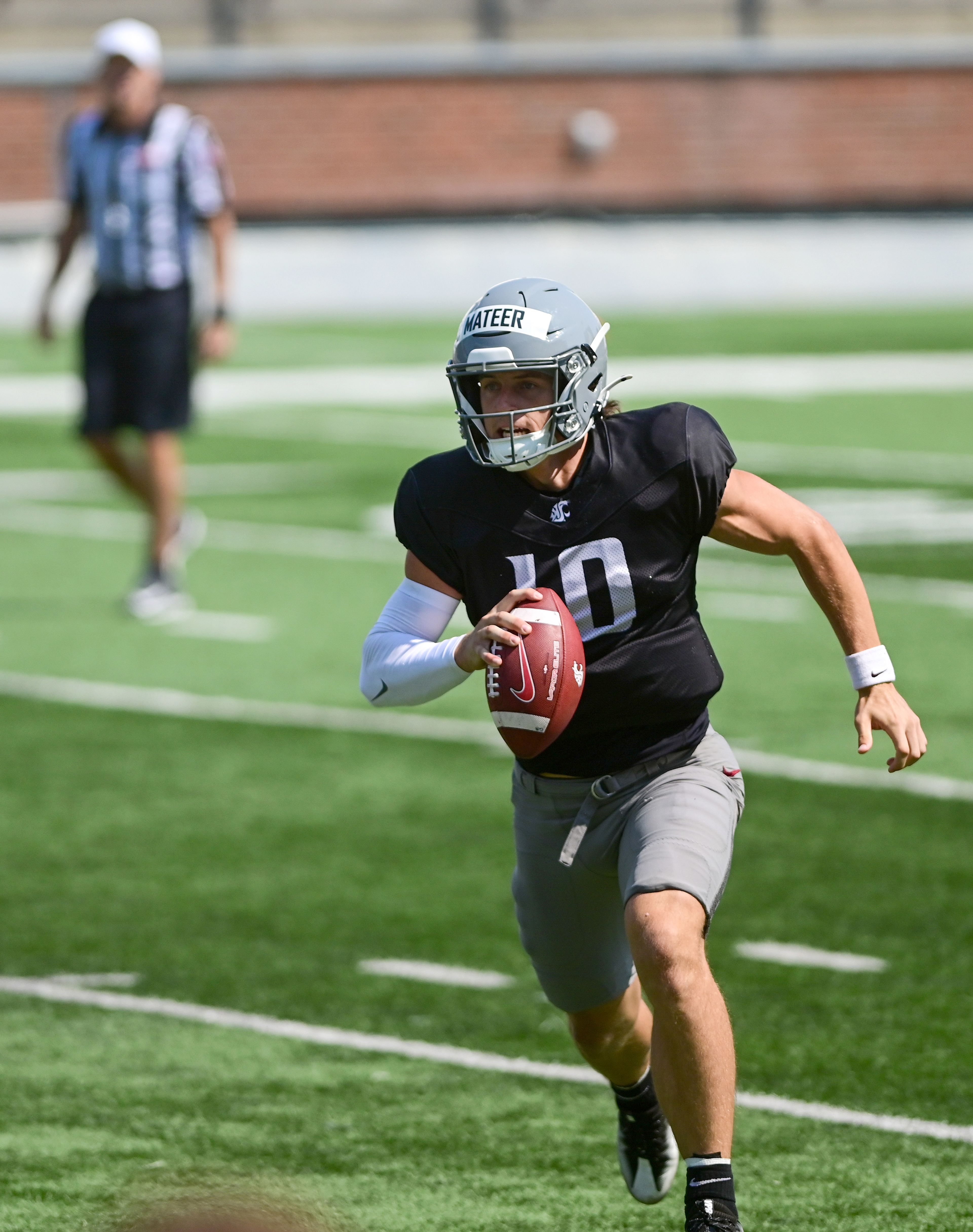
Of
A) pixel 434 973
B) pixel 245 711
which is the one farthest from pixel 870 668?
pixel 245 711

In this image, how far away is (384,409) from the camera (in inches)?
798

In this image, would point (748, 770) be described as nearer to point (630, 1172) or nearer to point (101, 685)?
point (101, 685)

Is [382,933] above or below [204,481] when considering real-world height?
above

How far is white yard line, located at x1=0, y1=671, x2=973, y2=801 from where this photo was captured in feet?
27.9

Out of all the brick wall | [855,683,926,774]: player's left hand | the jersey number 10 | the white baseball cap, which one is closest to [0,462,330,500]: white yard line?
the white baseball cap

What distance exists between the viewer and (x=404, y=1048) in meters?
5.73

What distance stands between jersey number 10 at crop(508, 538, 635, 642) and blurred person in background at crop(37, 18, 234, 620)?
6.79 m

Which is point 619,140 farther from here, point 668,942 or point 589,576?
point 668,942

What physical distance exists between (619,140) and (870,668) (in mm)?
29008

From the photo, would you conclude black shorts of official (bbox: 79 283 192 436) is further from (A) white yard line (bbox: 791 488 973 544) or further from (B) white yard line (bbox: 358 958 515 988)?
(B) white yard line (bbox: 358 958 515 988)

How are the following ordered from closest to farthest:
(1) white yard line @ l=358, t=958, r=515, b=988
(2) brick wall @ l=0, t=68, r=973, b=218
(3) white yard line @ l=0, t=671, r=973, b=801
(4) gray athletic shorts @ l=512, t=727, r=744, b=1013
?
(4) gray athletic shorts @ l=512, t=727, r=744, b=1013
(1) white yard line @ l=358, t=958, r=515, b=988
(3) white yard line @ l=0, t=671, r=973, b=801
(2) brick wall @ l=0, t=68, r=973, b=218

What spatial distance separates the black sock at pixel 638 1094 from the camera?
4.88 metres

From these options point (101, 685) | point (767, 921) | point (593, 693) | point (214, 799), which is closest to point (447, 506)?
point (593, 693)

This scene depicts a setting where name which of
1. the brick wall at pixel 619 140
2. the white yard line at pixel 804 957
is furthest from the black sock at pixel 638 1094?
the brick wall at pixel 619 140
